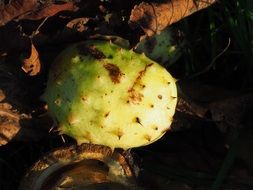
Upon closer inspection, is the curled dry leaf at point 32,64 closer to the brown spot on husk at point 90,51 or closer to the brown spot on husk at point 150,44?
the brown spot on husk at point 90,51

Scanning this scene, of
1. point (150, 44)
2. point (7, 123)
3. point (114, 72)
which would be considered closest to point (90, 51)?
point (114, 72)

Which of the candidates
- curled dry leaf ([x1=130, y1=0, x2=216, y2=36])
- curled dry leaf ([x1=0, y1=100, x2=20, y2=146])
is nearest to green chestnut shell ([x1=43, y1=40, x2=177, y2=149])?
curled dry leaf ([x1=130, y1=0, x2=216, y2=36])

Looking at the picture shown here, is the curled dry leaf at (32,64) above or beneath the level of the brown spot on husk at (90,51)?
beneath

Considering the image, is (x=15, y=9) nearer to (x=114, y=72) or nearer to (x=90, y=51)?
(x=90, y=51)

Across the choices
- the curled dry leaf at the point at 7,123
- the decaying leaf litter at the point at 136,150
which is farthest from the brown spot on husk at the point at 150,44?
the curled dry leaf at the point at 7,123

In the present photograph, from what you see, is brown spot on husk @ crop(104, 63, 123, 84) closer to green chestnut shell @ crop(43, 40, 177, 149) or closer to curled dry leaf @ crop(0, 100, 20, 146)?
green chestnut shell @ crop(43, 40, 177, 149)

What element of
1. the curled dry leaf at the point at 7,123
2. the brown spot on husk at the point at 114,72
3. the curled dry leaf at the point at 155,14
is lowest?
the curled dry leaf at the point at 7,123
